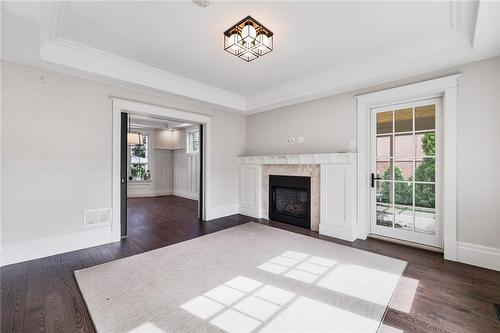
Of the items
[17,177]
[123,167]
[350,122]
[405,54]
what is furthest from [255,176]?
[17,177]

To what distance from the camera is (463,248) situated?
2.72 m

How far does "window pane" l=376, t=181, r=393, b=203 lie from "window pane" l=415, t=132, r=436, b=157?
61 cm

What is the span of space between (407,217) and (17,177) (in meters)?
5.30

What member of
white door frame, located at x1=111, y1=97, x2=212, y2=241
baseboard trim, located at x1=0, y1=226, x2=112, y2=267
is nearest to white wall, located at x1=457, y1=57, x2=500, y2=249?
white door frame, located at x1=111, y1=97, x2=212, y2=241

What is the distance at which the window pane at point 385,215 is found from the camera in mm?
3475

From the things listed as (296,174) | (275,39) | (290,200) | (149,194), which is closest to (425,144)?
(296,174)

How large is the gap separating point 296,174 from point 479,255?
8.69ft

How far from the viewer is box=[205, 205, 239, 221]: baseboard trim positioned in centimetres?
476

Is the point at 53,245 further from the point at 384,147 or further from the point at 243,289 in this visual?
the point at 384,147

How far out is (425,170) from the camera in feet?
10.4

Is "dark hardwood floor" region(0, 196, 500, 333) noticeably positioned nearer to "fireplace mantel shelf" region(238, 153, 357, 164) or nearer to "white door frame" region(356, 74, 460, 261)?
"white door frame" region(356, 74, 460, 261)

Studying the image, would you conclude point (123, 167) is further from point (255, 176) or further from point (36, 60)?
point (255, 176)

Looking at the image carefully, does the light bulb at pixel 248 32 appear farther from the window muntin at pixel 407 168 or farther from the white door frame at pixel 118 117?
the window muntin at pixel 407 168

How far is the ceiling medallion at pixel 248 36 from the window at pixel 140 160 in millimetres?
6619
